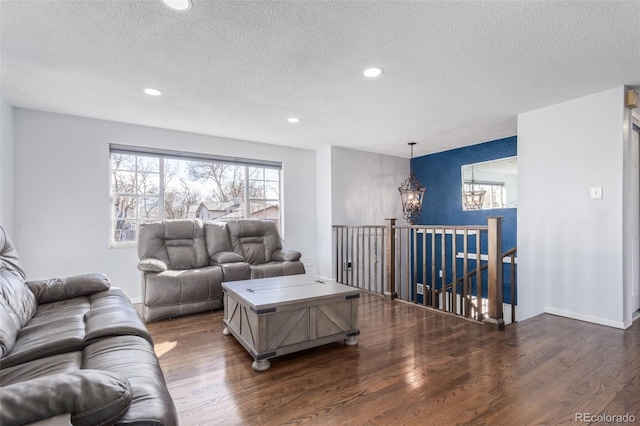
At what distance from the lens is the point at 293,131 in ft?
14.7

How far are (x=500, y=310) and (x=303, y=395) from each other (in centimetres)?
204

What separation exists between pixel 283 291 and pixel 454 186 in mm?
4272

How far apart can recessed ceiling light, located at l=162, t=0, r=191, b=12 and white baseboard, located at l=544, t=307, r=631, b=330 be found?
428 centimetres

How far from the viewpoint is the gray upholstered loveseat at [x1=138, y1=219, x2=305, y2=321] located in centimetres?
334

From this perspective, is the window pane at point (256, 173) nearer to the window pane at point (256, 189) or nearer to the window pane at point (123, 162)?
the window pane at point (256, 189)

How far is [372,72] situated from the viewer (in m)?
2.65

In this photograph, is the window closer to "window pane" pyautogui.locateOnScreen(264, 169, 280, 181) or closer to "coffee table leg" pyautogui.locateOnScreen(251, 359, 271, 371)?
"window pane" pyautogui.locateOnScreen(264, 169, 280, 181)

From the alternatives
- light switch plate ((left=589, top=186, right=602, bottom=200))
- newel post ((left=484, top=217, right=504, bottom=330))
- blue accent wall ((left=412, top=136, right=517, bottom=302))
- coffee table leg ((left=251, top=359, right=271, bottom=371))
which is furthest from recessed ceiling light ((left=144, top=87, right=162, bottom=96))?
blue accent wall ((left=412, top=136, right=517, bottom=302))

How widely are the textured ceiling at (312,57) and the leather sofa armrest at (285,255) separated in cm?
182

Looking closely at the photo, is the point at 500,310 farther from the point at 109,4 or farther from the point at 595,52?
the point at 109,4

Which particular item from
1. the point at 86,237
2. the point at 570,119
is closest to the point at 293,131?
the point at 86,237

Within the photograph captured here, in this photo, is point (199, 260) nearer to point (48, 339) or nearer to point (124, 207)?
point (124, 207)

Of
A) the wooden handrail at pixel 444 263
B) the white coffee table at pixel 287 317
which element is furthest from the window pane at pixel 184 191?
the white coffee table at pixel 287 317

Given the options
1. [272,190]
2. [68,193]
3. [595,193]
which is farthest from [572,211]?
[68,193]
